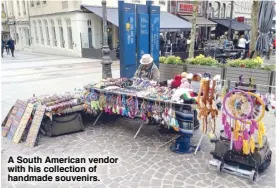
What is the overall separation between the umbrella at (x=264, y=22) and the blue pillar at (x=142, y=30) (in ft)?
13.3

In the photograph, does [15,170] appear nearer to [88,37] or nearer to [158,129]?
[158,129]

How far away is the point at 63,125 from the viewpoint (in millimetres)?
5309

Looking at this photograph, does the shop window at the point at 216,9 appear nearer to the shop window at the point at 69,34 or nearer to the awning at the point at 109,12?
the awning at the point at 109,12

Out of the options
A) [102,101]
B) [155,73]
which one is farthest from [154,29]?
[102,101]

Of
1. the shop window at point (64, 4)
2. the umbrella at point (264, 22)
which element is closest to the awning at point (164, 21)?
the shop window at point (64, 4)

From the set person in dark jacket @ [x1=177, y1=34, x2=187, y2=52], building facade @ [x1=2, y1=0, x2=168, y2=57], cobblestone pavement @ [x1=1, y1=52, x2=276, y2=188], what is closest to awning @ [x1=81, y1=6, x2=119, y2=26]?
building facade @ [x1=2, y1=0, x2=168, y2=57]

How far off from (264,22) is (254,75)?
335 cm

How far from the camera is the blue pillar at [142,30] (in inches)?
345

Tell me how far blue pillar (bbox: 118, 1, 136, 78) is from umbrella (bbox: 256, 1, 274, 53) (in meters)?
4.60

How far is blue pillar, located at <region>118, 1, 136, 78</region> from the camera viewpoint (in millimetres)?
8078

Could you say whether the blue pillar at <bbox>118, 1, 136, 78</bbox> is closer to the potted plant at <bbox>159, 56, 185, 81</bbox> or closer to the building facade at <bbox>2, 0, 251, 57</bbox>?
the potted plant at <bbox>159, 56, 185, 81</bbox>

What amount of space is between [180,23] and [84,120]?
16.3 meters

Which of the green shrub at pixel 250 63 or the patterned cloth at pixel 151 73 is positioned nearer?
the patterned cloth at pixel 151 73

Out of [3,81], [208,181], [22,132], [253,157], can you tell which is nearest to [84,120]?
[22,132]
